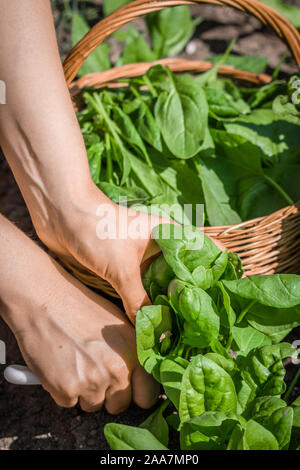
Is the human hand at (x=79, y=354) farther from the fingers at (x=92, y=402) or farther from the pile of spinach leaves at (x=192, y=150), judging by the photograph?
the pile of spinach leaves at (x=192, y=150)

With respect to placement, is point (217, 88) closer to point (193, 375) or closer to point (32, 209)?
point (32, 209)

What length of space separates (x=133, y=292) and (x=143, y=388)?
0.47 ft

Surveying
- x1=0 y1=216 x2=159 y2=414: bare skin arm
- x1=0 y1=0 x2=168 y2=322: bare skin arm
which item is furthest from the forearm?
x1=0 y1=216 x2=159 y2=414: bare skin arm

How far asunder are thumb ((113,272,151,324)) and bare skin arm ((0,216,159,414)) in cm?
6

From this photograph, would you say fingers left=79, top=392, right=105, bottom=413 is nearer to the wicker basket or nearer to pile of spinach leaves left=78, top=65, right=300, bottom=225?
the wicker basket

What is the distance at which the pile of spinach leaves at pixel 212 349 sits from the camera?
51 cm

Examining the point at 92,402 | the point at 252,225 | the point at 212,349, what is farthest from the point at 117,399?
the point at 252,225

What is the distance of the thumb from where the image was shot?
0.63 meters

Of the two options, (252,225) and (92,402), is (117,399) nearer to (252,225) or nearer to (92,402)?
(92,402)

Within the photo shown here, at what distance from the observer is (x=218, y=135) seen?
32.9 inches

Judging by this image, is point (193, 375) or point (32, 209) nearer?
point (193, 375)

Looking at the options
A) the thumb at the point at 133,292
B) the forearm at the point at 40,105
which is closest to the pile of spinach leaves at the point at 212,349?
the thumb at the point at 133,292
